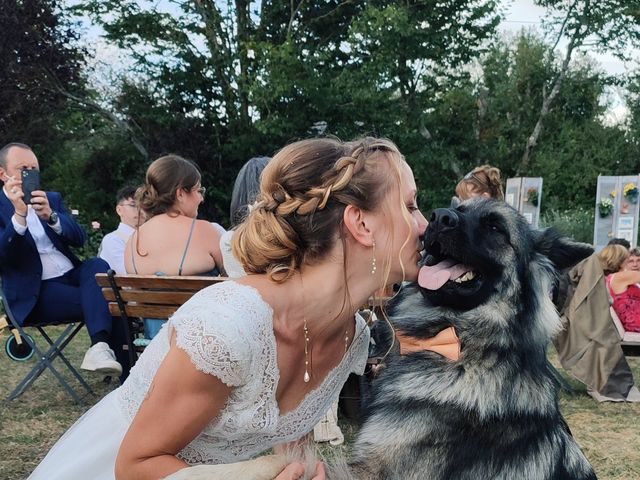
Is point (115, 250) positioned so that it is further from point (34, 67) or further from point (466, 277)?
point (34, 67)

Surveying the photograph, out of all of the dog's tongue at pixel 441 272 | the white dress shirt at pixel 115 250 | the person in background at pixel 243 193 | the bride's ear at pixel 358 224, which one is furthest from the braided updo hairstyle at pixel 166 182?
the bride's ear at pixel 358 224

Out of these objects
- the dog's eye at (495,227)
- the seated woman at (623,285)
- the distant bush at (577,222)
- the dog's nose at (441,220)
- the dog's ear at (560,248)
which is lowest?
the distant bush at (577,222)

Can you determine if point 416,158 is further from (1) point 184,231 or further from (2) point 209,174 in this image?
(1) point 184,231

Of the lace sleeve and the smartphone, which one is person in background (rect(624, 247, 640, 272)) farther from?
the lace sleeve

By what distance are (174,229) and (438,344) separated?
2585mm

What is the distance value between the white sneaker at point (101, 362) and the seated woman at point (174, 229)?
0.67 metres

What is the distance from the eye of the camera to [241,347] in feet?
5.19

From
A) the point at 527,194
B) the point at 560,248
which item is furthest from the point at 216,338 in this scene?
the point at 527,194

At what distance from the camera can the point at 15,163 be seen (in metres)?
5.00

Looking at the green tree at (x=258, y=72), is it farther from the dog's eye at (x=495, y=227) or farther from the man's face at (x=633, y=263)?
the dog's eye at (x=495, y=227)

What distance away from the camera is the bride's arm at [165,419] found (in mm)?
1519

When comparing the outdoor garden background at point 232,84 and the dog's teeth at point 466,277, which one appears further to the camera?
the outdoor garden background at point 232,84

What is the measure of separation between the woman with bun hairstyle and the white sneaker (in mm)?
2411

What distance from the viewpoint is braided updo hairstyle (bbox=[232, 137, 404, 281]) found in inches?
68.1
